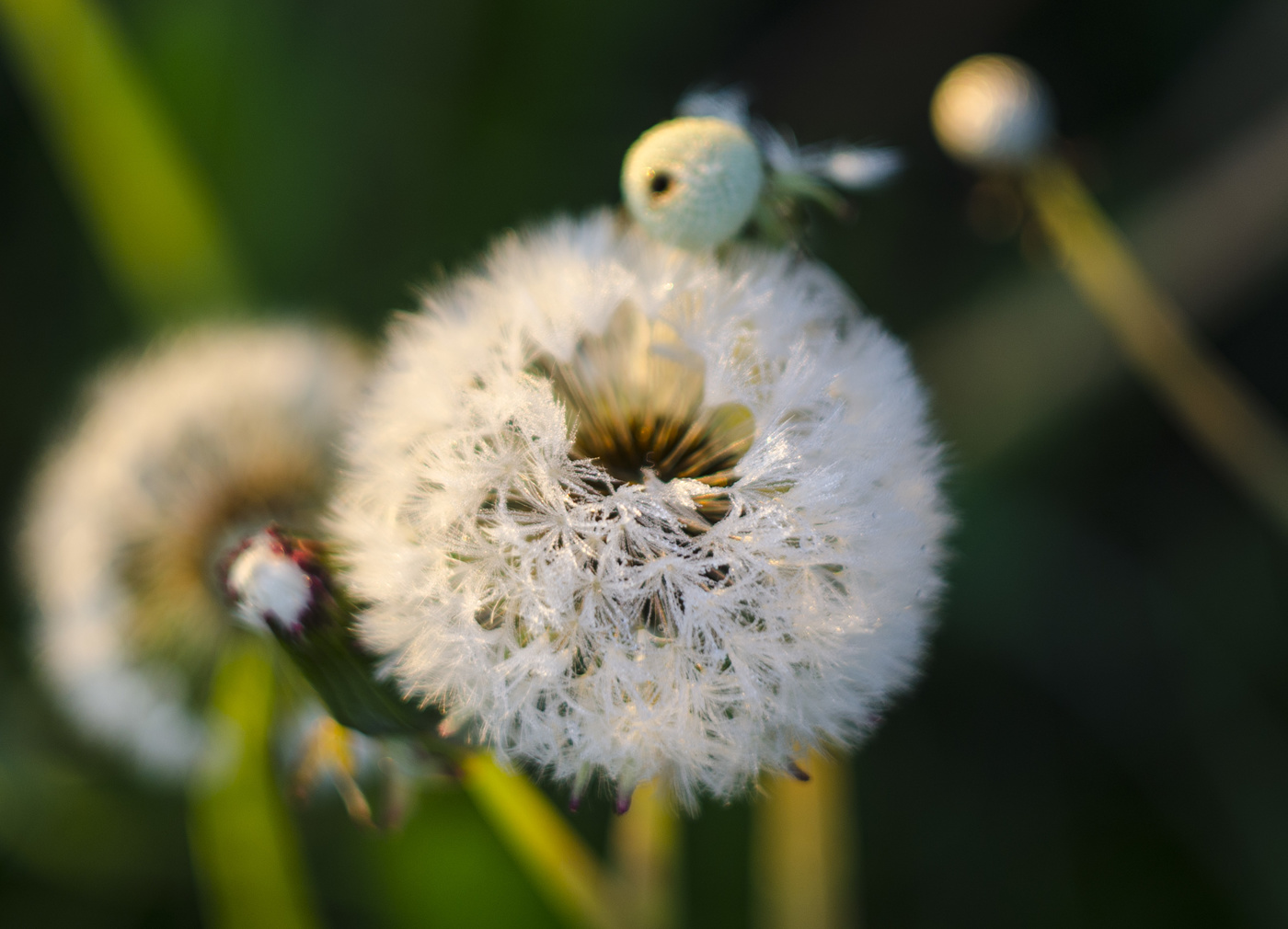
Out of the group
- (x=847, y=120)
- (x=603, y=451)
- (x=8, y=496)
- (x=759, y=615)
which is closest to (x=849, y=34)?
(x=847, y=120)

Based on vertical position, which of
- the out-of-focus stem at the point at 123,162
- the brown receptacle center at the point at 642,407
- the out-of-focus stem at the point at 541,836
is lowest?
the out-of-focus stem at the point at 541,836

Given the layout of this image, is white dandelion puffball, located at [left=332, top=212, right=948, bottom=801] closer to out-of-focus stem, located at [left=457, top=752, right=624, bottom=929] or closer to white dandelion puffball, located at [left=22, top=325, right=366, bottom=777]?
out-of-focus stem, located at [left=457, top=752, right=624, bottom=929]

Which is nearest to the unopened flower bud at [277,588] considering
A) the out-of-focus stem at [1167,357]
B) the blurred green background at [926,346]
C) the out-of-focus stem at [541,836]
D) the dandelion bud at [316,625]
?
the dandelion bud at [316,625]

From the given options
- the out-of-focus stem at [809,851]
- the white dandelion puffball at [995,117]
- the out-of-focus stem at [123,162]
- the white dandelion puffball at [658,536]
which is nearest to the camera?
the white dandelion puffball at [658,536]

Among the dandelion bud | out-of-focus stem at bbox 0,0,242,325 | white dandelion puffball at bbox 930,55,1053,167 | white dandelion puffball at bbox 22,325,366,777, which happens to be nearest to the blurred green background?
out-of-focus stem at bbox 0,0,242,325

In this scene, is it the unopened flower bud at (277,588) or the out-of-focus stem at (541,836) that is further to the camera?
the out-of-focus stem at (541,836)

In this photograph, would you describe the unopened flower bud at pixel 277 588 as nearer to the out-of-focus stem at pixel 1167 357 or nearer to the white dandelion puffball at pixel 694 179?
the white dandelion puffball at pixel 694 179

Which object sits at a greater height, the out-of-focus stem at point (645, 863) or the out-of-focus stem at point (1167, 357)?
the out-of-focus stem at point (1167, 357)

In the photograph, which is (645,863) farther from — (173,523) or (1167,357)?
(1167,357)

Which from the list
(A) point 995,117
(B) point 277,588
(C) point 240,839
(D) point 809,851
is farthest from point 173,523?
(A) point 995,117
